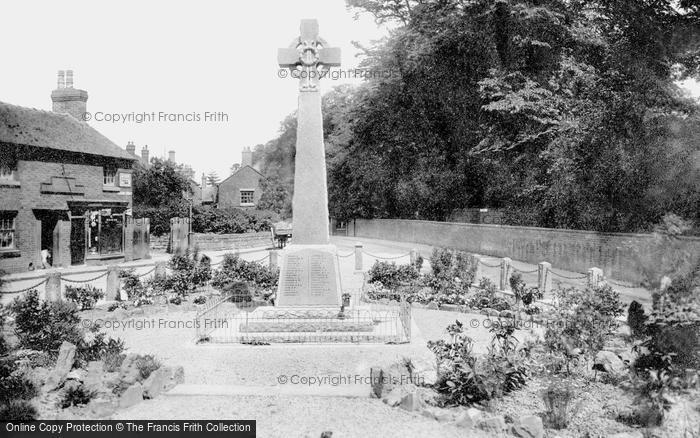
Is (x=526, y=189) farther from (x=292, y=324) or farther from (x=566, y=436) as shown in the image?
(x=566, y=436)

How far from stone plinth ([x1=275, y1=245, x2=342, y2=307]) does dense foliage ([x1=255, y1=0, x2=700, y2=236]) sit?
454 inches

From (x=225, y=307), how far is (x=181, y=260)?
10.4 feet

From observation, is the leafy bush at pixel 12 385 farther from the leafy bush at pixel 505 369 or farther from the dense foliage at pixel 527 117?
the dense foliage at pixel 527 117

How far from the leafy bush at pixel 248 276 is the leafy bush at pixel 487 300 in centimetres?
549

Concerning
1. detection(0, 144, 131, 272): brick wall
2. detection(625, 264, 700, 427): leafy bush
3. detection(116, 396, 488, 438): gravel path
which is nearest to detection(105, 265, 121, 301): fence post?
detection(116, 396, 488, 438): gravel path

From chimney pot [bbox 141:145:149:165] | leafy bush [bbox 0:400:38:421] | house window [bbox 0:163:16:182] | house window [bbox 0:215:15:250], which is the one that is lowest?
leafy bush [bbox 0:400:38:421]

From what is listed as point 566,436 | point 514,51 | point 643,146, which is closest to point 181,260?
point 566,436

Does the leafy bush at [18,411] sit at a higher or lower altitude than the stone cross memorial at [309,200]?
lower

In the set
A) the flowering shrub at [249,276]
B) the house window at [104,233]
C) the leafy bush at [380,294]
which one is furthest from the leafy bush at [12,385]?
the house window at [104,233]

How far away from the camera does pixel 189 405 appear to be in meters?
6.57

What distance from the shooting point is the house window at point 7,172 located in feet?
72.1

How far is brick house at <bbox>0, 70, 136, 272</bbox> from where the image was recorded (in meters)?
22.3

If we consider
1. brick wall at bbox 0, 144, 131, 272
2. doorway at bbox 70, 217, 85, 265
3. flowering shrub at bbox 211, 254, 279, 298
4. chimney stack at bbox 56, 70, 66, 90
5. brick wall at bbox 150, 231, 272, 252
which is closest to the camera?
flowering shrub at bbox 211, 254, 279, 298

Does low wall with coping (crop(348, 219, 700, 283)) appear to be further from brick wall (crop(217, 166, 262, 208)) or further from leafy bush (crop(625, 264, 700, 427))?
brick wall (crop(217, 166, 262, 208))
